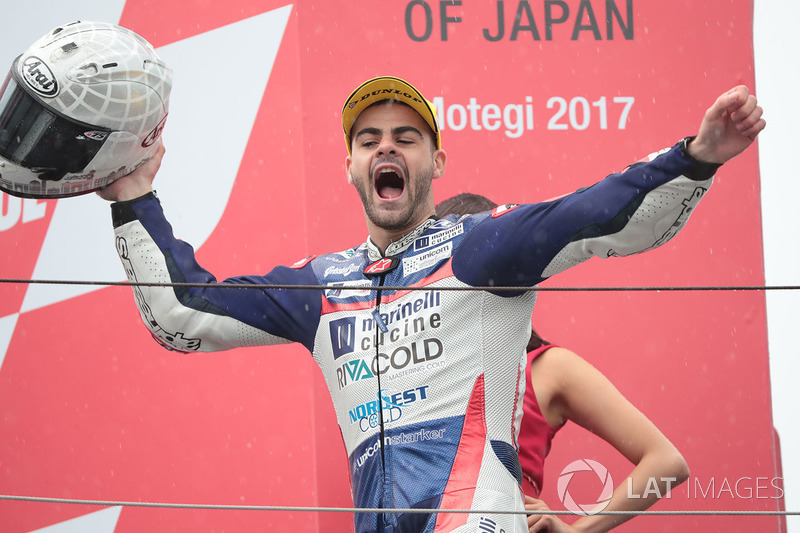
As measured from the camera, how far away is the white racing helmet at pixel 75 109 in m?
1.21

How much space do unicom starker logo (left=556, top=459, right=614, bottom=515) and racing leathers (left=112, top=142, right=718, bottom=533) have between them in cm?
72

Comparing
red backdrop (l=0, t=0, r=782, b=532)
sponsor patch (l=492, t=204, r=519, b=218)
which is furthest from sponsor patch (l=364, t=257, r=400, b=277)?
red backdrop (l=0, t=0, r=782, b=532)

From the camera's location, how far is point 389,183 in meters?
1.48

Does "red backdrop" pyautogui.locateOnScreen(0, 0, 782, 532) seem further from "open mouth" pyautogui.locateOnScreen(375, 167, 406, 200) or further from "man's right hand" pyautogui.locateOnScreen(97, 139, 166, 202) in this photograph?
"man's right hand" pyautogui.locateOnScreen(97, 139, 166, 202)

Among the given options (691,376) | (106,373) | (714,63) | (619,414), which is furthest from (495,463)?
(714,63)

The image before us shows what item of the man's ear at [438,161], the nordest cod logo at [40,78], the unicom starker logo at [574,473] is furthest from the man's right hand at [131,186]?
the unicom starker logo at [574,473]

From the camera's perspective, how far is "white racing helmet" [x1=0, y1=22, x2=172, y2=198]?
121cm

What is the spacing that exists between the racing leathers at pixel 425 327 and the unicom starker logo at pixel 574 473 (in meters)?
0.72

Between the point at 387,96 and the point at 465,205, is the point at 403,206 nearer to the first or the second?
the point at 387,96

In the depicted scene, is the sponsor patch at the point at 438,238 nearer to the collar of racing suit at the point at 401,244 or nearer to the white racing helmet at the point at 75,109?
the collar of racing suit at the point at 401,244

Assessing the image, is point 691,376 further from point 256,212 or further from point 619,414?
point 256,212

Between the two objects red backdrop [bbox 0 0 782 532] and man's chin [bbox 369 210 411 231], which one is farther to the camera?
red backdrop [bbox 0 0 782 532]

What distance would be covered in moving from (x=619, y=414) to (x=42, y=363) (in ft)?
3.81

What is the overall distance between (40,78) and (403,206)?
0.50 metres
